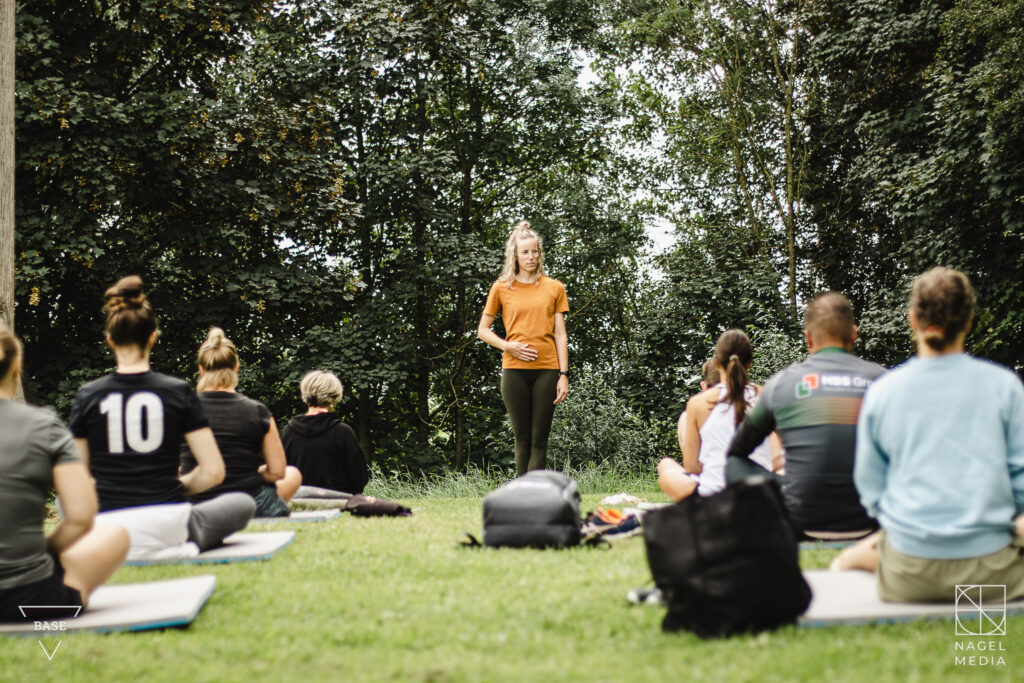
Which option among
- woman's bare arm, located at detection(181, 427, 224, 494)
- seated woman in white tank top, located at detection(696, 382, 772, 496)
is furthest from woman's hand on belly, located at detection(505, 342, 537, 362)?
woman's bare arm, located at detection(181, 427, 224, 494)

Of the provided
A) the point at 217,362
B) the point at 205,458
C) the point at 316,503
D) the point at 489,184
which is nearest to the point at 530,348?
the point at 316,503

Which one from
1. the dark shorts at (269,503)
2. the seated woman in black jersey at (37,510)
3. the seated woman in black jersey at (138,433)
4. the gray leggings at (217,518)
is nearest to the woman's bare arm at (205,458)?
the seated woman in black jersey at (138,433)

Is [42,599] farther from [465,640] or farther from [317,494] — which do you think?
[317,494]

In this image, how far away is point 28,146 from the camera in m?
11.7

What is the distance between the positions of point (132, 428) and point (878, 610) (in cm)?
350

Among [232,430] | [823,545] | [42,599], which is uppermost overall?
[232,430]

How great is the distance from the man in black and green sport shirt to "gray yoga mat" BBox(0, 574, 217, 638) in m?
2.76

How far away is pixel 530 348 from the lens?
6969mm

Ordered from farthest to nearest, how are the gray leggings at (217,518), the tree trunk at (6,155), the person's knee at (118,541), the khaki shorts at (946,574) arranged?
1. the tree trunk at (6,155)
2. the gray leggings at (217,518)
3. the person's knee at (118,541)
4. the khaki shorts at (946,574)

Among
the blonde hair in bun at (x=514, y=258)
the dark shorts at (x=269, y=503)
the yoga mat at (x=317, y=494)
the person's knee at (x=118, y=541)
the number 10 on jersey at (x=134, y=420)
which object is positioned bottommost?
the yoga mat at (x=317, y=494)

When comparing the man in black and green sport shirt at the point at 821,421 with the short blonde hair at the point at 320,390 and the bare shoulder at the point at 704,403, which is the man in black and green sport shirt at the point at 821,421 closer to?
the bare shoulder at the point at 704,403

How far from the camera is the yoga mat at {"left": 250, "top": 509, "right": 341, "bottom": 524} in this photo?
6289 millimetres

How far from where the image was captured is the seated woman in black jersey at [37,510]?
10.3ft

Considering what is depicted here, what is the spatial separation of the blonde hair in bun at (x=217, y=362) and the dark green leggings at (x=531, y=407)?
2.31 meters
